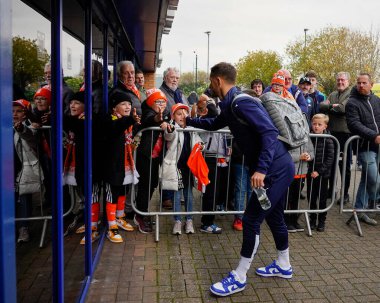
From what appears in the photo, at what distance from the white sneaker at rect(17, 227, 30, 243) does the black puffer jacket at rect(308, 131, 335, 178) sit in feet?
12.9

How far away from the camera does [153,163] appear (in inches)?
189

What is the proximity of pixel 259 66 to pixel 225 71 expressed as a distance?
46.5 meters

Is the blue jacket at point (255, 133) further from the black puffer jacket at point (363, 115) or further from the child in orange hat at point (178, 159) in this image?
the black puffer jacket at point (363, 115)

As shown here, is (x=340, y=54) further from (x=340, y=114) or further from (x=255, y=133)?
(x=255, y=133)

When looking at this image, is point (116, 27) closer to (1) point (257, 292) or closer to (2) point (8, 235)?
(1) point (257, 292)

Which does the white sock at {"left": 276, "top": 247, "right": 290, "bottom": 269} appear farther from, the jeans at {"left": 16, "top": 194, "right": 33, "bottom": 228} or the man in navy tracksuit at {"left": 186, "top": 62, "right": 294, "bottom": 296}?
the jeans at {"left": 16, "top": 194, "right": 33, "bottom": 228}

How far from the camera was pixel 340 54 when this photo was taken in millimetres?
34625

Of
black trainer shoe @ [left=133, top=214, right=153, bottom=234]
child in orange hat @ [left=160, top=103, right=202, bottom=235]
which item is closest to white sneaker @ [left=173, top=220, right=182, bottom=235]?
child in orange hat @ [left=160, top=103, right=202, bottom=235]

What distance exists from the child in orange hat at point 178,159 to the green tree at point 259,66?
43.3 meters

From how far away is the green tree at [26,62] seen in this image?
4.98 feet

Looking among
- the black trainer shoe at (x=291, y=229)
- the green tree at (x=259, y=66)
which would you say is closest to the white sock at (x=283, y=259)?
the black trainer shoe at (x=291, y=229)

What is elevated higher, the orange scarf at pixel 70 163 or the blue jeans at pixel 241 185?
the orange scarf at pixel 70 163

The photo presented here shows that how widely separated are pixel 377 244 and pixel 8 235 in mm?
4463

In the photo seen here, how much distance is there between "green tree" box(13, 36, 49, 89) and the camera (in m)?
1.52
